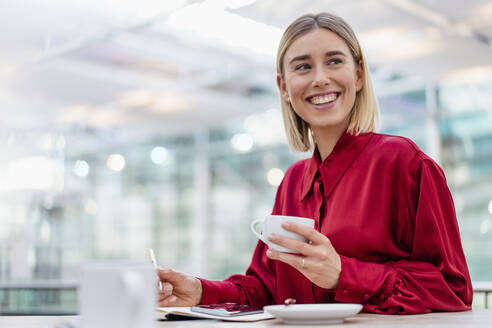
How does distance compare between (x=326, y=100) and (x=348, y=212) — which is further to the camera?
(x=326, y=100)

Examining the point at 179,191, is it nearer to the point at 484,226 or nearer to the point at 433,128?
the point at 433,128

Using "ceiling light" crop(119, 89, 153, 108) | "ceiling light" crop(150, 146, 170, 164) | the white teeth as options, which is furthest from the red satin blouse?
"ceiling light" crop(150, 146, 170, 164)

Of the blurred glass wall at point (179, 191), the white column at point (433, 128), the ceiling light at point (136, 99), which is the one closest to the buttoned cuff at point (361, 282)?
the blurred glass wall at point (179, 191)

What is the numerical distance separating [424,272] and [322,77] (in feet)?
1.79

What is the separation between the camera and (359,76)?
1685 mm

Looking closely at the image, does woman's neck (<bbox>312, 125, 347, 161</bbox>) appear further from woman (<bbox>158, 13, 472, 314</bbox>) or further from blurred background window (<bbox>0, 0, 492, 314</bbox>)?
blurred background window (<bbox>0, 0, 492, 314</bbox>)

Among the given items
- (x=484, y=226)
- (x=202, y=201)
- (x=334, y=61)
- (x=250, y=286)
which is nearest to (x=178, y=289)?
(x=250, y=286)

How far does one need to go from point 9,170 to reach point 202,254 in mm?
4370

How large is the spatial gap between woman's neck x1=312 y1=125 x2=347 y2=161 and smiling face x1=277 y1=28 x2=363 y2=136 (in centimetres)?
5

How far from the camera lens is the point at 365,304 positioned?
137 centimetres

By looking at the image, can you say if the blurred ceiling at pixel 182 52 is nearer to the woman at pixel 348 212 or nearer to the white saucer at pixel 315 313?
the woman at pixel 348 212

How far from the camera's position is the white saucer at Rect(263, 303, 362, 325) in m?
1.13

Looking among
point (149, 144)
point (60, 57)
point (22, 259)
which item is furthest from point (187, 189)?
point (60, 57)

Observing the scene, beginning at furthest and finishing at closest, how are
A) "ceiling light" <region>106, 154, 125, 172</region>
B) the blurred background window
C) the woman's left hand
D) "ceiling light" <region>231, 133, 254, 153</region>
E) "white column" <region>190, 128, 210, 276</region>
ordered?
1. "ceiling light" <region>106, 154, 125, 172</region>
2. "white column" <region>190, 128, 210, 276</region>
3. "ceiling light" <region>231, 133, 254, 153</region>
4. the blurred background window
5. the woman's left hand
